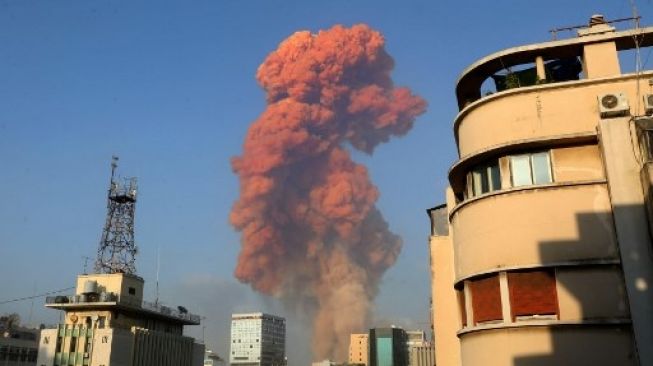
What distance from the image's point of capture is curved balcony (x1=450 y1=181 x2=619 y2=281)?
15.5 metres

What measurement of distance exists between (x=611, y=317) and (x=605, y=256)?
1.58 meters

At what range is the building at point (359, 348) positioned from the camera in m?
181

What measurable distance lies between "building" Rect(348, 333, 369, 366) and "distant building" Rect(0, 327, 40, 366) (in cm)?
9824

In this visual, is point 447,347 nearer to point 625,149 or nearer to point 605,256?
point 605,256

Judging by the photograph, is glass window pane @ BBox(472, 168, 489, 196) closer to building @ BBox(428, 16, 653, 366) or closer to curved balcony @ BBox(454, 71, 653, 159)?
building @ BBox(428, 16, 653, 366)

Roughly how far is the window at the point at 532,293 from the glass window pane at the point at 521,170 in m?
2.65

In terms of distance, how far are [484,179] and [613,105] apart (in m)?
4.13

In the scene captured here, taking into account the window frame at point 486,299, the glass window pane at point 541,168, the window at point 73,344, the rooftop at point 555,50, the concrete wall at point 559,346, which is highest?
the rooftop at point 555,50

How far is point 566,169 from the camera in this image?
1642cm

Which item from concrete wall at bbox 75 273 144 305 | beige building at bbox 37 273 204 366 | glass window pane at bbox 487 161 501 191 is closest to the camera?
glass window pane at bbox 487 161 501 191

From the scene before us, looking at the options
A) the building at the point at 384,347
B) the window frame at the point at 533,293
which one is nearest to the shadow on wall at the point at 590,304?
the window frame at the point at 533,293

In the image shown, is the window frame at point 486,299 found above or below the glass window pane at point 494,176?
below

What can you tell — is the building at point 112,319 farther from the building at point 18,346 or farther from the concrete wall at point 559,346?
the concrete wall at point 559,346

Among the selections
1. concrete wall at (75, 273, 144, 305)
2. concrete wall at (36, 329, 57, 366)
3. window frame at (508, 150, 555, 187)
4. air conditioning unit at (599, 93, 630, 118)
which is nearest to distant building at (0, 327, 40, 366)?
concrete wall at (36, 329, 57, 366)
